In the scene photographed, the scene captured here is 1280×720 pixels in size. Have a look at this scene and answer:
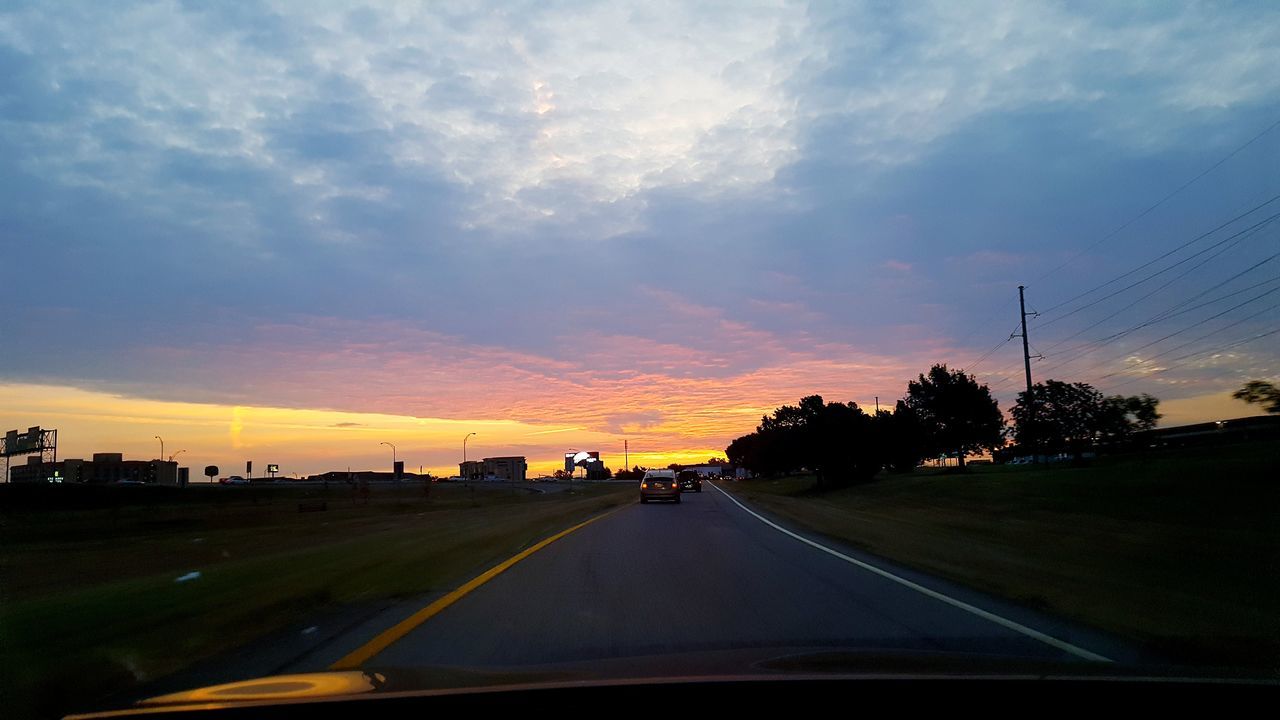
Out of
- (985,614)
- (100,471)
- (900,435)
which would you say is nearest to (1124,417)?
(900,435)

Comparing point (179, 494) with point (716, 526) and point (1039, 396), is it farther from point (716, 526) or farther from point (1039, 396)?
point (1039, 396)

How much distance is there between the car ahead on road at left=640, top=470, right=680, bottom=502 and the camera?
47.3 metres

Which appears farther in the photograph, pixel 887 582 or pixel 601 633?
pixel 887 582

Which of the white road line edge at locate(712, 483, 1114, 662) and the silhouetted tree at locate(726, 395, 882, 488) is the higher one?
the silhouetted tree at locate(726, 395, 882, 488)

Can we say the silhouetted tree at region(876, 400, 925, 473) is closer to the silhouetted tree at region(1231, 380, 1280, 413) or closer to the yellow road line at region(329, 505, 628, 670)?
the silhouetted tree at region(1231, 380, 1280, 413)

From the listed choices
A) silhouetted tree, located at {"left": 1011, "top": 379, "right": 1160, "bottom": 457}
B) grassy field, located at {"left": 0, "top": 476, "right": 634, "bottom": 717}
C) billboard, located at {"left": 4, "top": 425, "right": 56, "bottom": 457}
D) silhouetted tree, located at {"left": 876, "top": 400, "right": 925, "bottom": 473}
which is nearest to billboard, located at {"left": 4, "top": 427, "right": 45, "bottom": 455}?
billboard, located at {"left": 4, "top": 425, "right": 56, "bottom": 457}

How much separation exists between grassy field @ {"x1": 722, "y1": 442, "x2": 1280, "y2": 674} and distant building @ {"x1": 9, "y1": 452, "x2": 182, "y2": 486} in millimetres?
99284

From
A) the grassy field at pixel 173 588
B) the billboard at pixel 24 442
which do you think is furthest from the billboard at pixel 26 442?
the grassy field at pixel 173 588

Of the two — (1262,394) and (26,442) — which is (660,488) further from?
(26,442)

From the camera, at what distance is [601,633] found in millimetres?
8727

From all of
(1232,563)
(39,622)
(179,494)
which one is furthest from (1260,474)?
(179,494)

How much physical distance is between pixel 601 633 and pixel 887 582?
565 centimetres

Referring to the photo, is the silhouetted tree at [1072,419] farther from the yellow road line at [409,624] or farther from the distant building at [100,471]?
the distant building at [100,471]

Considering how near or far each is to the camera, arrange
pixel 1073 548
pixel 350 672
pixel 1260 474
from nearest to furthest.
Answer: pixel 350 672, pixel 1073 548, pixel 1260 474
